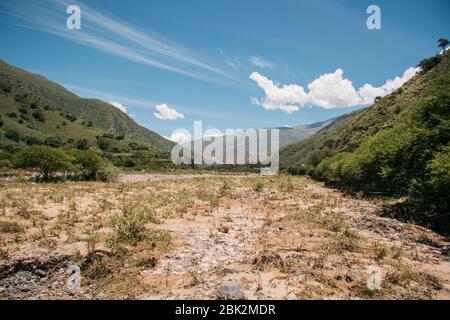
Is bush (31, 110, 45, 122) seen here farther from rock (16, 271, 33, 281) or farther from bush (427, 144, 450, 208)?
bush (427, 144, 450, 208)

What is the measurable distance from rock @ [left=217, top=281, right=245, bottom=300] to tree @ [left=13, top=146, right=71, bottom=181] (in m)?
45.9

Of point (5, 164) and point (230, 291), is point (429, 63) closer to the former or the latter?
point (230, 291)

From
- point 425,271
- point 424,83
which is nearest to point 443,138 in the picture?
point 425,271

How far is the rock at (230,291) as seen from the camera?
7781 mm

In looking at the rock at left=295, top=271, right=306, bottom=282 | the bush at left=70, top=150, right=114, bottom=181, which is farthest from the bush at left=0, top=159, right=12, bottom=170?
the rock at left=295, top=271, right=306, bottom=282

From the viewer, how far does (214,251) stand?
12.2 m

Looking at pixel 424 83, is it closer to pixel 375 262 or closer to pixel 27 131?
pixel 375 262

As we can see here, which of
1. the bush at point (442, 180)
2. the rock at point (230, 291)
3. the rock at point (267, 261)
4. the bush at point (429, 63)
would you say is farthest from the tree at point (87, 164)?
the bush at point (429, 63)

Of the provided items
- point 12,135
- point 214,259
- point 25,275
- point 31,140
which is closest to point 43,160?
point 25,275

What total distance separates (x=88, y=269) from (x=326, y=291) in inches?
314

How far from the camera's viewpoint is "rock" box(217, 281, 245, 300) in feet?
25.5

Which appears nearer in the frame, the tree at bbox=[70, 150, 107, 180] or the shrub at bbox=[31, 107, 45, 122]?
the tree at bbox=[70, 150, 107, 180]

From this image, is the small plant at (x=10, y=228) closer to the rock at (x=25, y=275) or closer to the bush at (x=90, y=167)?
the rock at (x=25, y=275)

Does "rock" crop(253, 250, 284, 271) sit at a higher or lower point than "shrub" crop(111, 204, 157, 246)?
lower
